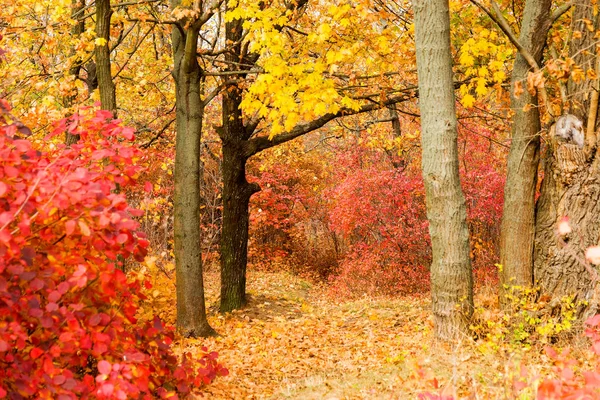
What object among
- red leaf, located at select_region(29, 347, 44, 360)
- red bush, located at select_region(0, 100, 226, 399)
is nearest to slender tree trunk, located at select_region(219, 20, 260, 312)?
red bush, located at select_region(0, 100, 226, 399)

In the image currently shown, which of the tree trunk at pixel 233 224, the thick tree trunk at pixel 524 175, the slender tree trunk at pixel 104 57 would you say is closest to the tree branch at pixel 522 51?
the thick tree trunk at pixel 524 175

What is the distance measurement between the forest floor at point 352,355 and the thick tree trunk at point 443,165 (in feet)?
1.59

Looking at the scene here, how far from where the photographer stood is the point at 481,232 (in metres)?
13.0

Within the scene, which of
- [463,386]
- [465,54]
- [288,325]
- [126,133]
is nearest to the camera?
[126,133]

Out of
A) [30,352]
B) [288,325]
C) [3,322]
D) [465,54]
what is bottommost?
[288,325]

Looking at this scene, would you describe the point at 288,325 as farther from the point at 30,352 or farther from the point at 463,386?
the point at 30,352

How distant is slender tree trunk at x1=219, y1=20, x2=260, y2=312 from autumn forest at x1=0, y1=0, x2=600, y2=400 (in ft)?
0.13

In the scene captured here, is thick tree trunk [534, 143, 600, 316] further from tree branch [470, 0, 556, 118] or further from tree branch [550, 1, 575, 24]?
tree branch [550, 1, 575, 24]

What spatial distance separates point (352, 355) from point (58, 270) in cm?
477

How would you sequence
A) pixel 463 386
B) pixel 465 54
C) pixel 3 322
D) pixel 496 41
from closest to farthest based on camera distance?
pixel 3 322, pixel 463 386, pixel 465 54, pixel 496 41

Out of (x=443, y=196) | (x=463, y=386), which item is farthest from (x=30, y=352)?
(x=443, y=196)

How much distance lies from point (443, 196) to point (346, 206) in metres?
8.34

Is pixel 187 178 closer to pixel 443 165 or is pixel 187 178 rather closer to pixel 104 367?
pixel 443 165

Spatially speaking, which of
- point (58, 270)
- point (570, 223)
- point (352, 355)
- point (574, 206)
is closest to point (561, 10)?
point (574, 206)
